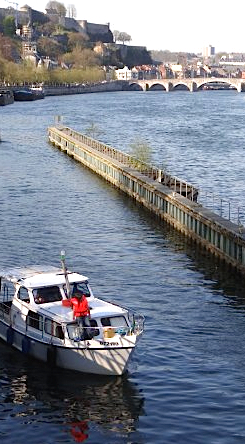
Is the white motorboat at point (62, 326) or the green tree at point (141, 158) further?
the green tree at point (141, 158)

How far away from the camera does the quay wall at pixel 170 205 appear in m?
45.0

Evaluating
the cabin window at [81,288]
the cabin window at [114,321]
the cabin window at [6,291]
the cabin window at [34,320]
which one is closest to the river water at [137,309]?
the cabin window at [34,320]

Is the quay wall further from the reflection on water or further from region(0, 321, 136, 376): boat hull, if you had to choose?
the reflection on water

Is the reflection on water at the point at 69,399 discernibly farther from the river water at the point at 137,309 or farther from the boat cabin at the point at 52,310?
the boat cabin at the point at 52,310

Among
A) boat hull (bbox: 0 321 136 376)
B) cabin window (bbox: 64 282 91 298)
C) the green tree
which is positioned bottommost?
boat hull (bbox: 0 321 136 376)

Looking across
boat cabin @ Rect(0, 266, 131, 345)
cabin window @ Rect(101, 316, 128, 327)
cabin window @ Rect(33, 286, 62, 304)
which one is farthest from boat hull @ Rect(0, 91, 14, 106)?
cabin window @ Rect(101, 316, 128, 327)

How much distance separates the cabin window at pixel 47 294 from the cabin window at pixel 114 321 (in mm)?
2497

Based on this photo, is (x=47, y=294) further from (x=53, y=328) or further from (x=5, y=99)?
(x=5, y=99)

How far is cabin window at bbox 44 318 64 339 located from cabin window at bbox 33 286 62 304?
1.29 metres

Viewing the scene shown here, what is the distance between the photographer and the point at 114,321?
30.2m

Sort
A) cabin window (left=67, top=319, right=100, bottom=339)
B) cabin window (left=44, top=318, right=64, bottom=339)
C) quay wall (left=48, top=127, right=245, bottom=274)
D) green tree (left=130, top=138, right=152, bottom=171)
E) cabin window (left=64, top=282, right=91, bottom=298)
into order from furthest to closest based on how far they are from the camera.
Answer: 1. green tree (left=130, top=138, right=152, bottom=171)
2. quay wall (left=48, top=127, right=245, bottom=274)
3. cabin window (left=64, top=282, right=91, bottom=298)
4. cabin window (left=44, top=318, right=64, bottom=339)
5. cabin window (left=67, top=319, right=100, bottom=339)

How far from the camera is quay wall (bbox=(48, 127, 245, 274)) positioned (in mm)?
44969

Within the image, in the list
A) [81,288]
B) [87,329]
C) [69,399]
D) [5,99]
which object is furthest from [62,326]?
[5,99]

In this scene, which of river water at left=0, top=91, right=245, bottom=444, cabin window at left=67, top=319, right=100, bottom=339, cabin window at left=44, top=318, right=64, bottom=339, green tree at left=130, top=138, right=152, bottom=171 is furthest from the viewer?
green tree at left=130, top=138, right=152, bottom=171
